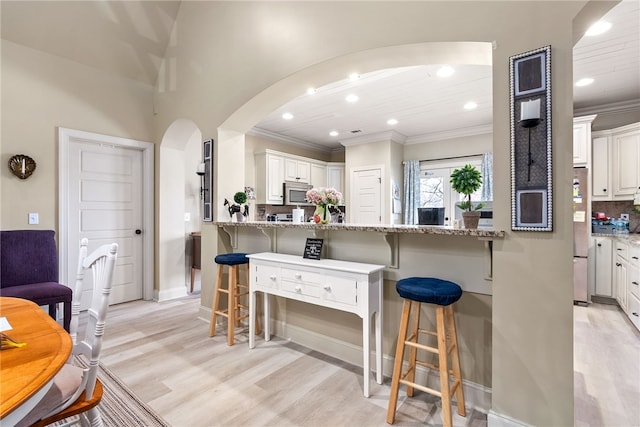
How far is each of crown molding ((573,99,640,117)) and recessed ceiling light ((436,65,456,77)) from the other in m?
2.60

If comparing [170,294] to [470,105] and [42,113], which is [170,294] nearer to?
[42,113]

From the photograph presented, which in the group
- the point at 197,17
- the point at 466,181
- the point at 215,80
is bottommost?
the point at 466,181

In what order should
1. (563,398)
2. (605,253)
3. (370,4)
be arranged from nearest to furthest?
(563,398) < (370,4) < (605,253)

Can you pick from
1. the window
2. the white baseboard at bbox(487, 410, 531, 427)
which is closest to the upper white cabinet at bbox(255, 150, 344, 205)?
the window

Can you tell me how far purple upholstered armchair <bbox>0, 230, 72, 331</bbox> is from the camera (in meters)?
2.79

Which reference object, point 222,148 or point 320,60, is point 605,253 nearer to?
point 320,60

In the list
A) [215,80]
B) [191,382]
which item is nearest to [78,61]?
[215,80]

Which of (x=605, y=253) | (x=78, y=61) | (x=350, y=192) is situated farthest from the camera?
(x=350, y=192)

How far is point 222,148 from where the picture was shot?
3494 mm

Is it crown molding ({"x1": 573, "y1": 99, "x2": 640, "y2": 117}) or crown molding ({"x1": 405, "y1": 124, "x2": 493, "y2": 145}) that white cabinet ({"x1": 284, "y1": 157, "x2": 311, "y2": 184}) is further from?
crown molding ({"x1": 573, "y1": 99, "x2": 640, "y2": 117})

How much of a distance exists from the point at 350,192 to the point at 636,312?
4348 mm

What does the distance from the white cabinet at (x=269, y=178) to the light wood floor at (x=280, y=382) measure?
2773mm

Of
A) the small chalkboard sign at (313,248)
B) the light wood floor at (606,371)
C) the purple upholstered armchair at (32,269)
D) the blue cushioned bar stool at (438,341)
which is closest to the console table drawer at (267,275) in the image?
the small chalkboard sign at (313,248)

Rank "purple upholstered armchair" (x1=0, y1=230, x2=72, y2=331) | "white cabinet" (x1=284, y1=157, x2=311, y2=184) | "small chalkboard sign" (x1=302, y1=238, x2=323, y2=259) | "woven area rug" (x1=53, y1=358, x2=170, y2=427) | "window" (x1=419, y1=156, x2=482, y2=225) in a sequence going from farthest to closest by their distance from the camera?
"white cabinet" (x1=284, y1=157, x2=311, y2=184), "window" (x1=419, y1=156, x2=482, y2=225), "purple upholstered armchair" (x1=0, y1=230, x2=72, y2=331), "small chalkboard sign" (x1=302, y1=238, x2=323, y2=259), "woven area rug" (x1=53, y1=358, x2=170, y2=427)
